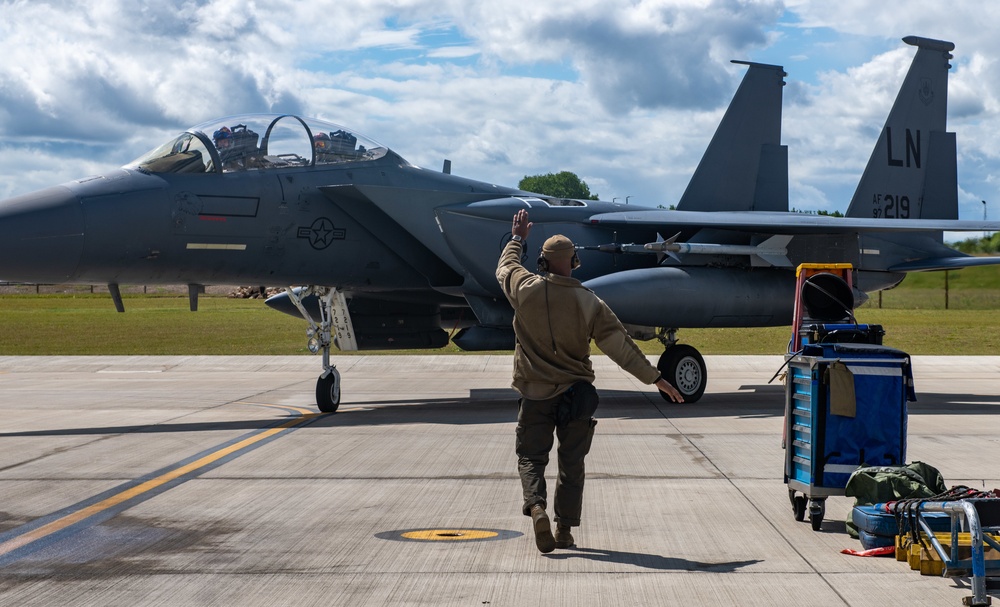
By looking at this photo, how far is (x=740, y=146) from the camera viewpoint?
667 inches

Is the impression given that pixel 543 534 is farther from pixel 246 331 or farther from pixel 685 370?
pixel 246 331

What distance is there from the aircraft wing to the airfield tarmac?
7.81 ft

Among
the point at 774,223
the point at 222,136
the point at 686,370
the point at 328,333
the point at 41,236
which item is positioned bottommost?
the point at 686,370

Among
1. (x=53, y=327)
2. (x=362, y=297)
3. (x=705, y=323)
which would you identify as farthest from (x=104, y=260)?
(x=53, y=327)

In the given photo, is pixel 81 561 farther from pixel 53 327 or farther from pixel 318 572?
pixel 53 327

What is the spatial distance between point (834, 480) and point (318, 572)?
3052 millimetres

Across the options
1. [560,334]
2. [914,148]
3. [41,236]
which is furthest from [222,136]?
[914,148]

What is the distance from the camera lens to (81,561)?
550 centimetres

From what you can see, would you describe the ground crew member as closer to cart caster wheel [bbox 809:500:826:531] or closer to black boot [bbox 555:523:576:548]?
black boot [bbox 555:523:576:548]

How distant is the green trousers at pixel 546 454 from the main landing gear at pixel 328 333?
698 centimetres

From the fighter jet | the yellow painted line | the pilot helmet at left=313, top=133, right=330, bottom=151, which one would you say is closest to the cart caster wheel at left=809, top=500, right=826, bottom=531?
the yellow painted line

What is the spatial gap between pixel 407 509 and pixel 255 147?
21.5 ft

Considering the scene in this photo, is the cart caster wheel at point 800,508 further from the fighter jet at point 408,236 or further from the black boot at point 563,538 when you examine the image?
the fighter jet at point 408,236

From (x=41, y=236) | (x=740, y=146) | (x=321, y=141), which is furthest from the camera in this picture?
(x=740, y=146)
